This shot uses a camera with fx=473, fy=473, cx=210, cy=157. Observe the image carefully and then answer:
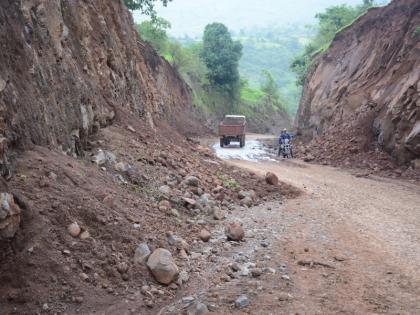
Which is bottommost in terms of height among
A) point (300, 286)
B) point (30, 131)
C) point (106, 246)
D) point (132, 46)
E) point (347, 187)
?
point (347, 187)

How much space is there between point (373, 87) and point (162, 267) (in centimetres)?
1957

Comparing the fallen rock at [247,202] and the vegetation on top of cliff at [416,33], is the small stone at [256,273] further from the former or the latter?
the vegetation on top of cliff at [416,33]

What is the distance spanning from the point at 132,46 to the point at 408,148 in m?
11.3

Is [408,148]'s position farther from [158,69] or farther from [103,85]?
[158,69]

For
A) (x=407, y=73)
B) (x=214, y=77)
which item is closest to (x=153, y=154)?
(x=407, y=73)

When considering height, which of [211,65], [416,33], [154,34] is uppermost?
[154,34]

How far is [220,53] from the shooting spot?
52188 millimetres

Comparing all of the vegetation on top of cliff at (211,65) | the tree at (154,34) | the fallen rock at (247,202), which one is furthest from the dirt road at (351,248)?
the vegetation on top of cliff at (211,65)

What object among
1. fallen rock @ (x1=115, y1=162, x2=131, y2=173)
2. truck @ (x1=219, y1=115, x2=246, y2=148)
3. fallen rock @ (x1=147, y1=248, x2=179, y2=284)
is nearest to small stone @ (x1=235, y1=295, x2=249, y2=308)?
fallen rock @ (x1=147, y1=248, x2=179, y2=284)

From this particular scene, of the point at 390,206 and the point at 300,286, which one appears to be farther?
the point at 390,206

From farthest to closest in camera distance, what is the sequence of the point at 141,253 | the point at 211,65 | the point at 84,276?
the point at 211,65
the point at 141,253
the point at 84,276

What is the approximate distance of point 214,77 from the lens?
5384 cm

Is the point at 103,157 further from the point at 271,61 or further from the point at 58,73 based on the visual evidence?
the point at 271,61

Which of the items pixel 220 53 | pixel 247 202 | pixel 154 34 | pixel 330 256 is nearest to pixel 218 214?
pixel 247 202
